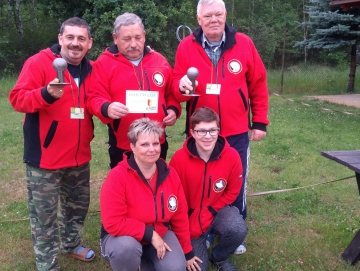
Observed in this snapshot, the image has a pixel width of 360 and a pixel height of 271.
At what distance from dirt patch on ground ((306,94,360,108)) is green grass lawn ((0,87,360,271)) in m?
3.70

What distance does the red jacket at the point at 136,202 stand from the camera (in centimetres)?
270

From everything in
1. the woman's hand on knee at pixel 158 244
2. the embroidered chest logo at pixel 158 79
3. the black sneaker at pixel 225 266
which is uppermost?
the embroidered chest logo at pixel 158 79

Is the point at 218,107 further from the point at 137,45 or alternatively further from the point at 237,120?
the point at 137,45

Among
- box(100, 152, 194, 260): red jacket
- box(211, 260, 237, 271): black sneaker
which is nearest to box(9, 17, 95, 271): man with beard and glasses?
box(100, 152, 194, 260): red jacket

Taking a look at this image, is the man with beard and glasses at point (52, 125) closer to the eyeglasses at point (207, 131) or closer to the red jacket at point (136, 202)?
the red jacket at point (136, 202)

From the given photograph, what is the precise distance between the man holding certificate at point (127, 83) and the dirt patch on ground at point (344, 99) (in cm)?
931

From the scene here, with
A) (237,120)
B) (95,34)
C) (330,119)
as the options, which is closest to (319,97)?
(330,119)

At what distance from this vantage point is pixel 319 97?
1266 cm

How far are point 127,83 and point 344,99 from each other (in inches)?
421

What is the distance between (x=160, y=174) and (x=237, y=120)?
0.87 meters

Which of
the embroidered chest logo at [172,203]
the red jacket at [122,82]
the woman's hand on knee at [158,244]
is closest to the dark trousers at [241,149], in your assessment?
the red jacket at [122,82]

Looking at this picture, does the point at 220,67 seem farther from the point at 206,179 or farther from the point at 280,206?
the point at 280,206

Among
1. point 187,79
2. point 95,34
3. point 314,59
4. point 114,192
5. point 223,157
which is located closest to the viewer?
point 114,192

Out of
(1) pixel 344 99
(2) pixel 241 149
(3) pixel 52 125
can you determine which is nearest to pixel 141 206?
(3) pixel 52 125
